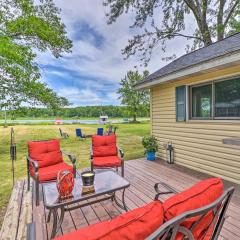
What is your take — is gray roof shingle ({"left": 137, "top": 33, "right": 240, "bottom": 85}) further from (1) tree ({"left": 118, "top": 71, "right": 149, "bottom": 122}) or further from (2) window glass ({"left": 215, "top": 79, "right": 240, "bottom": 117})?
(1) tree ({"left": 118, "top": 71, "right": 149, "bottom": 122})

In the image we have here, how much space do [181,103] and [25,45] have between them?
692 centimetres

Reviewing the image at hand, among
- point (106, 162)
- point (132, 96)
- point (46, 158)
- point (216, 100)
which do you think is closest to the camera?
point (46, 158)

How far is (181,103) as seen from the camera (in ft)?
16.8

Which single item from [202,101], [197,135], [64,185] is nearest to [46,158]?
[64,185]

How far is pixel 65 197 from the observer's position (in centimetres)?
219

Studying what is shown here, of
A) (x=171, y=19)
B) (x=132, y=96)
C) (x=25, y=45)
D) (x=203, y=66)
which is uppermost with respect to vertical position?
(x=171, y=19)

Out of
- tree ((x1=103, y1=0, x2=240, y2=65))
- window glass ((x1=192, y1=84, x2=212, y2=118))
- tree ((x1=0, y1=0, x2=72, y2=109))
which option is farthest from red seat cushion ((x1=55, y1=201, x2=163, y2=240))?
tree ((x1=103, y1=0, x2=240, y2=65))

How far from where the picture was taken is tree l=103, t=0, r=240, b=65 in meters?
9.40

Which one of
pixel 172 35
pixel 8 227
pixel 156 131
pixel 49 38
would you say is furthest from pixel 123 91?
pixel 8 227

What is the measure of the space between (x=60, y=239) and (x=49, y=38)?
29.7ft

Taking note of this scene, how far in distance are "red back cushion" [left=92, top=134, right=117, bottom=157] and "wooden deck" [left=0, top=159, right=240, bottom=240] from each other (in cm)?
71

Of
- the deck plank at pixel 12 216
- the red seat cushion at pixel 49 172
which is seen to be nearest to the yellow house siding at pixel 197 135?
the red seat cushion at pixel 49 172

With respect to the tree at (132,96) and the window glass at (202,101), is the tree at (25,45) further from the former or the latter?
the tree at (132,96)

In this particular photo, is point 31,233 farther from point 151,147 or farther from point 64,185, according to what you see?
point 151,147
